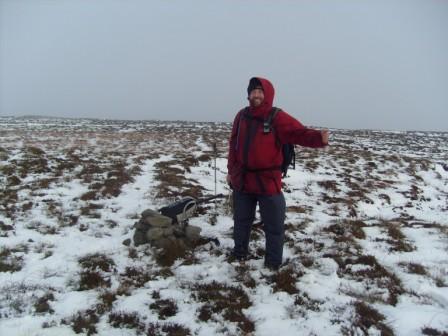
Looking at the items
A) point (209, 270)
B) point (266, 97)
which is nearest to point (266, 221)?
point (209, 270)

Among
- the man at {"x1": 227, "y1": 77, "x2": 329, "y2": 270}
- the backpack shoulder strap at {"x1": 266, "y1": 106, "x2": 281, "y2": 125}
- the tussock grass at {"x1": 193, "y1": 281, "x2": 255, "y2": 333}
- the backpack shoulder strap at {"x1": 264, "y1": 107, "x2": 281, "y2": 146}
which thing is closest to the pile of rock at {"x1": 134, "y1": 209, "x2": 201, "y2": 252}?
the man at {"x1": 227, "y1": 77, "x2": 329, "y2": 270}

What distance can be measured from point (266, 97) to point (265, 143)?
2.40ft

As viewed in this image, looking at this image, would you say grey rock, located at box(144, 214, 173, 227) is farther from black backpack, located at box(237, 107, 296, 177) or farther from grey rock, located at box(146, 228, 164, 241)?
black backpack, located at box(237, 107, 296, 177)

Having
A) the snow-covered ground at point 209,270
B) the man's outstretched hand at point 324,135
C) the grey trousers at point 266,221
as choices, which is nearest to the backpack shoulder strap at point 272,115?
the man's outstretched hand at point 324,135

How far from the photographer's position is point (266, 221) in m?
6.07

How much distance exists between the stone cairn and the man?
1.42 m

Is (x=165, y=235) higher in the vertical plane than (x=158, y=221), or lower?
lower

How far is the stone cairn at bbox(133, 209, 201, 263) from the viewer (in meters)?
6.94

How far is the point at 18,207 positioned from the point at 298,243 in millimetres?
7296

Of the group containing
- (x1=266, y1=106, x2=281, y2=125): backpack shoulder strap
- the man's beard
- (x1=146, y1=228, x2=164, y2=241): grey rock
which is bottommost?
(x1=146, y1=228, x2=164, y2=241): grey rock

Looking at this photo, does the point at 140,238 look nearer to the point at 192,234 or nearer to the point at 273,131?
the point at 192,234

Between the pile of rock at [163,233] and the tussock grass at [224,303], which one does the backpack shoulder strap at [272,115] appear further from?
the pile of rock at [163,233]

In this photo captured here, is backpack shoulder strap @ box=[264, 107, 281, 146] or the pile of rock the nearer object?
backpack shoulder strap @ box=[264, 107, 281, 146]

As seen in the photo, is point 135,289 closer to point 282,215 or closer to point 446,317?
point 282,215
